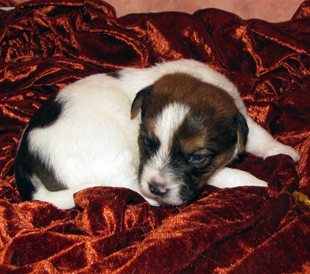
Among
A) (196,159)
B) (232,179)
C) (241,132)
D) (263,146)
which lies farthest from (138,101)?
(263,146)

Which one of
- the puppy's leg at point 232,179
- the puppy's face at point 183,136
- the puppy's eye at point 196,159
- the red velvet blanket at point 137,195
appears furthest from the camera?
the puppy's leg at point 232,179

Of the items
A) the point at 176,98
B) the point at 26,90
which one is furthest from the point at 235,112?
the point at 26,90

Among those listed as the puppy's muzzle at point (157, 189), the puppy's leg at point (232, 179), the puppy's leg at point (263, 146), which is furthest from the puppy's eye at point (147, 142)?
the puppy's leg at point (263, 146)

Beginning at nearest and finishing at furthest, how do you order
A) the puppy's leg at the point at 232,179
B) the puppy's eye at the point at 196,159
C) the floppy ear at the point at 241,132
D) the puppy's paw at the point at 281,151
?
1. the puppy's eye at the point at 196,159
2. the floppy ear at the point at 241,132
3. the puppy's leg at the point at 232,179
4. the puppy's paw at the point at 281,151

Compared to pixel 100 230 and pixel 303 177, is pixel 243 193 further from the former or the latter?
pixel 100 230

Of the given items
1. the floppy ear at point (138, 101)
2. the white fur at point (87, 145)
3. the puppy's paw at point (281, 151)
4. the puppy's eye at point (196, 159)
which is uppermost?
the floppy ear at point (138, 101)

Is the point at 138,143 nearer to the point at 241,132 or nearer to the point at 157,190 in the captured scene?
the point at 157,190

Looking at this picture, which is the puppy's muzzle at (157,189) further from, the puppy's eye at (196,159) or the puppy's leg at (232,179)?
the puppy's leg at (232,179)

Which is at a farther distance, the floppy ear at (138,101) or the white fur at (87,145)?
the floppy ear at (138,101)
